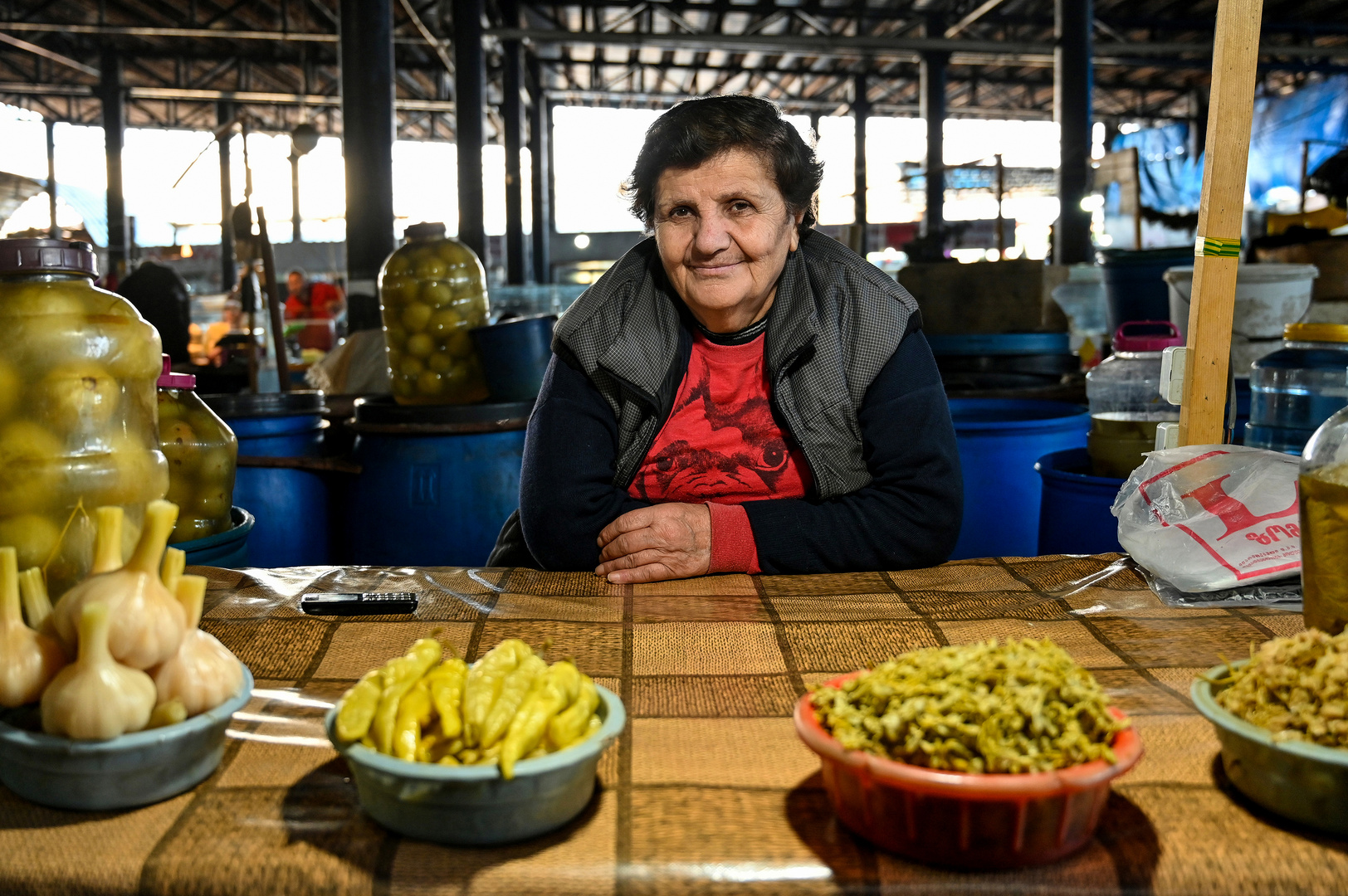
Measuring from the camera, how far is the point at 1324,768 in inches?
33.7

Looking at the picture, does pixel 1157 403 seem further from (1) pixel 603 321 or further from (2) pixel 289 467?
(2) pixel 289 467

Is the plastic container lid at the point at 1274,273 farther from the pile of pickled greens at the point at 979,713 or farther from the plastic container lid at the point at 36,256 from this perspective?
the plastic container lid at the point at 36,256

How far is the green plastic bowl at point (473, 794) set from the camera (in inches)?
32.8

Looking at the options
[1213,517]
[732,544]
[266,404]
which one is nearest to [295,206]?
[266,404]

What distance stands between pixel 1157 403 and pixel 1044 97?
2076 cm

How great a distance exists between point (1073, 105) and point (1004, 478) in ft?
31.6

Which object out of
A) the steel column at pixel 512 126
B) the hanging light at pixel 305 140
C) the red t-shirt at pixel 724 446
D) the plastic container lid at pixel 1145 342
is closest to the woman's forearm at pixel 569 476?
the red t-shirt at pixel 724 446

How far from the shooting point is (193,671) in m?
0.96

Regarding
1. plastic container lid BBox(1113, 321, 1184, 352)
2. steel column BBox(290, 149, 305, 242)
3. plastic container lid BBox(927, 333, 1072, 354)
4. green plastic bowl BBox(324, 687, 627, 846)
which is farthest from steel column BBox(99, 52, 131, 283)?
green plastic bowl BBox(324, 687, 627, 846)

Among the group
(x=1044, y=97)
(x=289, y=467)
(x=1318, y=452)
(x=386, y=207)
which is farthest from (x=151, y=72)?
(x=1318, y=452)

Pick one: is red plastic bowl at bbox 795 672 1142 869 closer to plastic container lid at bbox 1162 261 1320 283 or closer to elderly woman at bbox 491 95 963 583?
elderly woman at bbox 491 95 963 583

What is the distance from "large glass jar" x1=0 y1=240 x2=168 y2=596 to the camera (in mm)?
1140

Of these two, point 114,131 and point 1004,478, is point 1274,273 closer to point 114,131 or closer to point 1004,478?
point 1004,478

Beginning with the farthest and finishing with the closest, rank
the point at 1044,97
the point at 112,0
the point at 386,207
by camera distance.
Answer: the point at 1044,97 < the point at 112,0 < the point at 386,207
